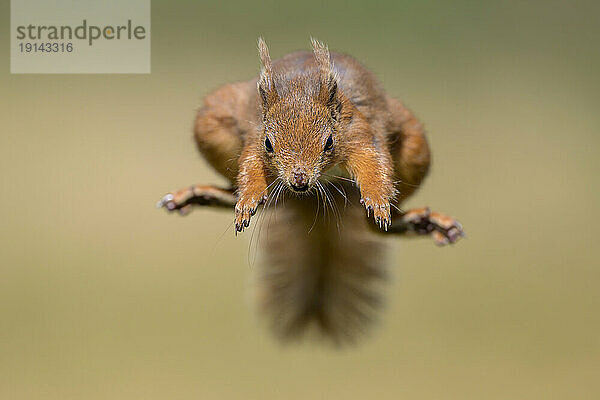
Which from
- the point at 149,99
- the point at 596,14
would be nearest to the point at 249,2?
the point at 149,99

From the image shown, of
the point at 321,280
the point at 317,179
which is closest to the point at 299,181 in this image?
the point at 317,179

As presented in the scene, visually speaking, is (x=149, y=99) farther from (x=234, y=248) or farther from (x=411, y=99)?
(x=411, y=99)

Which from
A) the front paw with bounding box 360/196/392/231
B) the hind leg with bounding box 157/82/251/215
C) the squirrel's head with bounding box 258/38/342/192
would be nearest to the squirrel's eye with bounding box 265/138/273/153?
the squirrel's head with bounding box 258/38/342/192

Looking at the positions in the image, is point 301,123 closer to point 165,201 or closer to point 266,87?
point 266,87

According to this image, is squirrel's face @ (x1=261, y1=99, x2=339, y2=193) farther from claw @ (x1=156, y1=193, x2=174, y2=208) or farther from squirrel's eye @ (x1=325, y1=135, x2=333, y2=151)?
claw @ (x1=156, y1=193, x2=174, y2=208)
